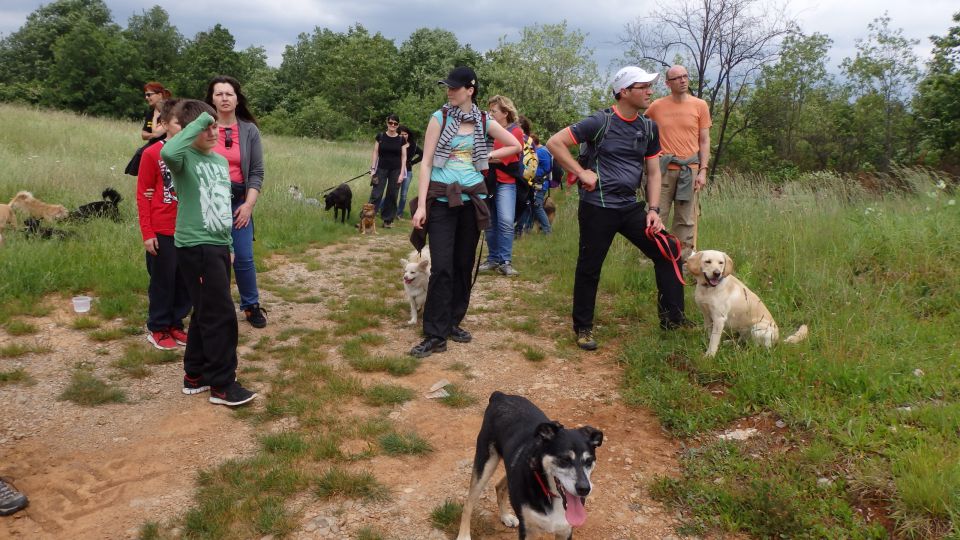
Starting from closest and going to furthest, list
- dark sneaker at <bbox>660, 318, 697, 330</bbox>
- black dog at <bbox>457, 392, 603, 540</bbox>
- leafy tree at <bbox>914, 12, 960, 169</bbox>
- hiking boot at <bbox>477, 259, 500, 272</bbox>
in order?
black dog at <bbox>457, 392, 603, 540</bbox>, dark sneaker at <bbox>660, 318, 697, 330</bbox>, hiking boot at <bbox>477, 259, 500, 272</bbox>, leafy tree at <bbox>914, 12, 960, 169</bbox>

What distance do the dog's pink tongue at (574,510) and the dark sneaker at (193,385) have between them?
9.56ft

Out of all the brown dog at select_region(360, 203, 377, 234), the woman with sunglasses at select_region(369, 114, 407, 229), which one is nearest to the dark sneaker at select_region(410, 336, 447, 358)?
the brown dog at select_region(360, 203, 377, 234)

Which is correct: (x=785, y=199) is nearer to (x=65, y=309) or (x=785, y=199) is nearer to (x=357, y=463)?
(x=357, y=463)

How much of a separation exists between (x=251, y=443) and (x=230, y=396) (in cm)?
57

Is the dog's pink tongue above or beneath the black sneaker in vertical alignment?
above

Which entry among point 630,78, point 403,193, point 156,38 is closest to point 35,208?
point 403,193

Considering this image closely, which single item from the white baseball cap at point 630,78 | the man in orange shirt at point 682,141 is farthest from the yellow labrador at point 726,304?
the man in orange shirt at point 682,141

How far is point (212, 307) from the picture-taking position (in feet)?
11.6

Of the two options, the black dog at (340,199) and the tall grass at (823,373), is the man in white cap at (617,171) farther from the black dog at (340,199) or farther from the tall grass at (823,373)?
the black dog at (340,199)

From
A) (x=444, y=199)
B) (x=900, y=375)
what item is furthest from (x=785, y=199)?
(x=444, y=199)

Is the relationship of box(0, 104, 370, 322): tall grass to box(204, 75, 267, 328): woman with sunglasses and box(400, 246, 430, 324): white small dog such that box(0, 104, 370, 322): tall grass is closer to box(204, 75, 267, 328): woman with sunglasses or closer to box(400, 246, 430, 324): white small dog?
box(204, 75, 267, 328): woman with sunglasses

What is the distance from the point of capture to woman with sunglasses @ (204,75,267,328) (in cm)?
463

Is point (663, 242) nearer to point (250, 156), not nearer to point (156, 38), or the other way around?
point (250, 156)

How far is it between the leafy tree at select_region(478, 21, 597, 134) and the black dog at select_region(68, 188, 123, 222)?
18.5m
